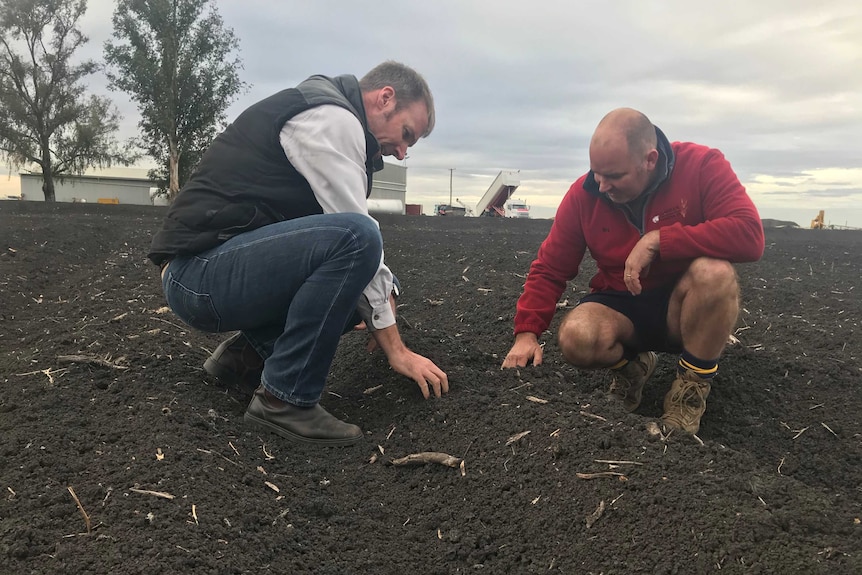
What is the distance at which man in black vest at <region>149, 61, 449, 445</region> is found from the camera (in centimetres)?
257

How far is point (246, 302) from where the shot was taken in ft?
8.75

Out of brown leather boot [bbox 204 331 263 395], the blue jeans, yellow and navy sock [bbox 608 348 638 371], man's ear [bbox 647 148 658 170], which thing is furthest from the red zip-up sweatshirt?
brown leather boot [bbox 204 331 263 395]

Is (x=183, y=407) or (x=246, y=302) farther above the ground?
(x=246, y=302)

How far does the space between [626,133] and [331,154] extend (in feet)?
4.36

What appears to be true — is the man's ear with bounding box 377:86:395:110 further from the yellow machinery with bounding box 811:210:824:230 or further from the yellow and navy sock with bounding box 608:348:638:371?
the yellow machinery with bounding box 811:210:824:230

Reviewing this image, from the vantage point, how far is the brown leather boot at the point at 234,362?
3.15 meters

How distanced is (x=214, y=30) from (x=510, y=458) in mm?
27916

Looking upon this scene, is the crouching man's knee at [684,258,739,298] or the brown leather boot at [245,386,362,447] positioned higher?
the crouching man's knee at [684,258,739,298]

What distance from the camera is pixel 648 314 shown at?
320cm

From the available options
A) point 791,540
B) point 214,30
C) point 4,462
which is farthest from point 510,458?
point 214,30

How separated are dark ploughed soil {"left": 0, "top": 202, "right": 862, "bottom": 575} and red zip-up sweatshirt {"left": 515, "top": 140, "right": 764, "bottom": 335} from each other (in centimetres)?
49

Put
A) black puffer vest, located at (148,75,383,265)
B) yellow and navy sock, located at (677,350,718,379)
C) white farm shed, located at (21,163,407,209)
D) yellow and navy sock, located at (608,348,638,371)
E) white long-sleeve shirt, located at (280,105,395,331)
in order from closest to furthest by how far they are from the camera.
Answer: white long-sleeve shirt, located at (280,105,395,331)
black puffer vest, located at (148,75,383,265)
yellow and navy sock, located at (677,350,718,379)
yellow and navy sock, located at (608,348,638,371)
white farm shed, located at (21,163,407,209)

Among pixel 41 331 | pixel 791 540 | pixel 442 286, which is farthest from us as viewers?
pixel 442 286

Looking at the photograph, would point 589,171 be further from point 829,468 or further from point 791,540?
point 791,540
